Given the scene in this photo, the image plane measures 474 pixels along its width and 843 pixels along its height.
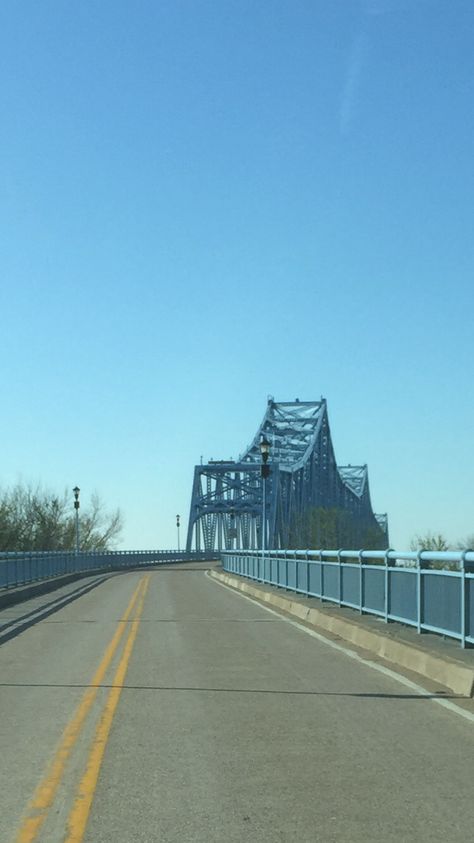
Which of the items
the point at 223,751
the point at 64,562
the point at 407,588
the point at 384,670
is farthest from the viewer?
the point at 64,562

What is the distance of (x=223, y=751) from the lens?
8.71 m

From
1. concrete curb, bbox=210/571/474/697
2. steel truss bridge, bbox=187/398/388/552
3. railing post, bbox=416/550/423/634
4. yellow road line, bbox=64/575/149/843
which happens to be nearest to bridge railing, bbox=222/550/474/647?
railing post, bbox=416/550/423/634

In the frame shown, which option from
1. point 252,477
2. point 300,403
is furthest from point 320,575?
point 300,403

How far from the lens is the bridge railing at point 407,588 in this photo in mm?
13477

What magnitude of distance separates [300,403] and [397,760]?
140212 millimetres

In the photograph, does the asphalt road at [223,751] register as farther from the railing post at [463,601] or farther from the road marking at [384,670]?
the railing post at [463,601]

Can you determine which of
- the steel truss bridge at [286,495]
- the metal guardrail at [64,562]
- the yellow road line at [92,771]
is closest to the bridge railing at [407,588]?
the yellow road line at [92,771]

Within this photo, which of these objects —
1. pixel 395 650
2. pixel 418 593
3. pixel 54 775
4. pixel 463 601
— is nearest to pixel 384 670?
pixel 395 650

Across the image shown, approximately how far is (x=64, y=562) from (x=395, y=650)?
134 ft

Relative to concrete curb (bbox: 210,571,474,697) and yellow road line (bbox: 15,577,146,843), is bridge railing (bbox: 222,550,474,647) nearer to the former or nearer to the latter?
concrete curb (bbox: 210,571,474,697)

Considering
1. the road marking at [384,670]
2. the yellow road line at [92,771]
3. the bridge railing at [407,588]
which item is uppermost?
the bridge railing at [407,588]

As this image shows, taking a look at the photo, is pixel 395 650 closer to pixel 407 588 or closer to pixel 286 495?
pixel 407 588

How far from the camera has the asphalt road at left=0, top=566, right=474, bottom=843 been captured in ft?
21.3

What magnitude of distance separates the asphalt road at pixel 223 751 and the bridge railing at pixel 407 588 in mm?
1239
